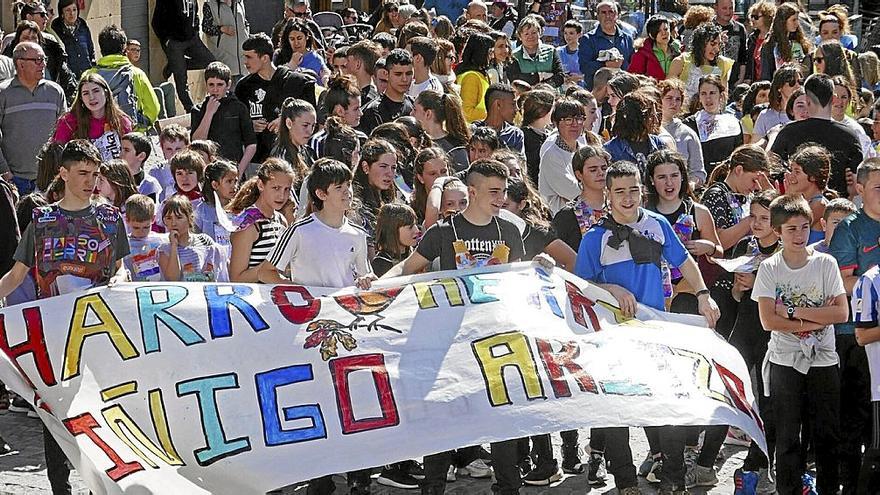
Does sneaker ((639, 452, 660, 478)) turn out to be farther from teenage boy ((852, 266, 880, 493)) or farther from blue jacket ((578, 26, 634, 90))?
blue jacket ((578, 26, 634, 90))

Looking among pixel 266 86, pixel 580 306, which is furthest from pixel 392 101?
pixel 580 306

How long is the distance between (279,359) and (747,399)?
7.74ft

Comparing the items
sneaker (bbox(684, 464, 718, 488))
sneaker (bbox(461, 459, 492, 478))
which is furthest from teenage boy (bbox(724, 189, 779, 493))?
sneaker (bbox(461, 459, 492, 478))

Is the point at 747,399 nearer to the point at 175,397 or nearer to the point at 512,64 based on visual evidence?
the point at 175,397

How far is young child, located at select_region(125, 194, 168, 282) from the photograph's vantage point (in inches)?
328

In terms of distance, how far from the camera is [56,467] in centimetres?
753

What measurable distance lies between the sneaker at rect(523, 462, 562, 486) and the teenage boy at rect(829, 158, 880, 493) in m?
1.55

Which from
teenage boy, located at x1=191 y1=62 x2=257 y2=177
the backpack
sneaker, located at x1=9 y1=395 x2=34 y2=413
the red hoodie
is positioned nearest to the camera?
sneaker, located at x1=9 y1=395 x2=34 y2=413

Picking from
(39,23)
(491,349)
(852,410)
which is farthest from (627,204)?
(39,23)

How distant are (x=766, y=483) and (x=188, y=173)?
4006 mm

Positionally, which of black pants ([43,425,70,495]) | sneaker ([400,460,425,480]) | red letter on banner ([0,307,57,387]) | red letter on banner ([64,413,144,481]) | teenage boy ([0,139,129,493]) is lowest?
sneaker ([400,460,425,480])

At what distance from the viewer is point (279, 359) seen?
7312 millimetres

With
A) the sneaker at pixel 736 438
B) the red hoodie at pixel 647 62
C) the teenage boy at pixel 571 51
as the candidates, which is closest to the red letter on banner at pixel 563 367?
Result: the sneaker at pixel 736 438

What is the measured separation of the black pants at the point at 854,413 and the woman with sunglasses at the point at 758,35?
824 centimetres
